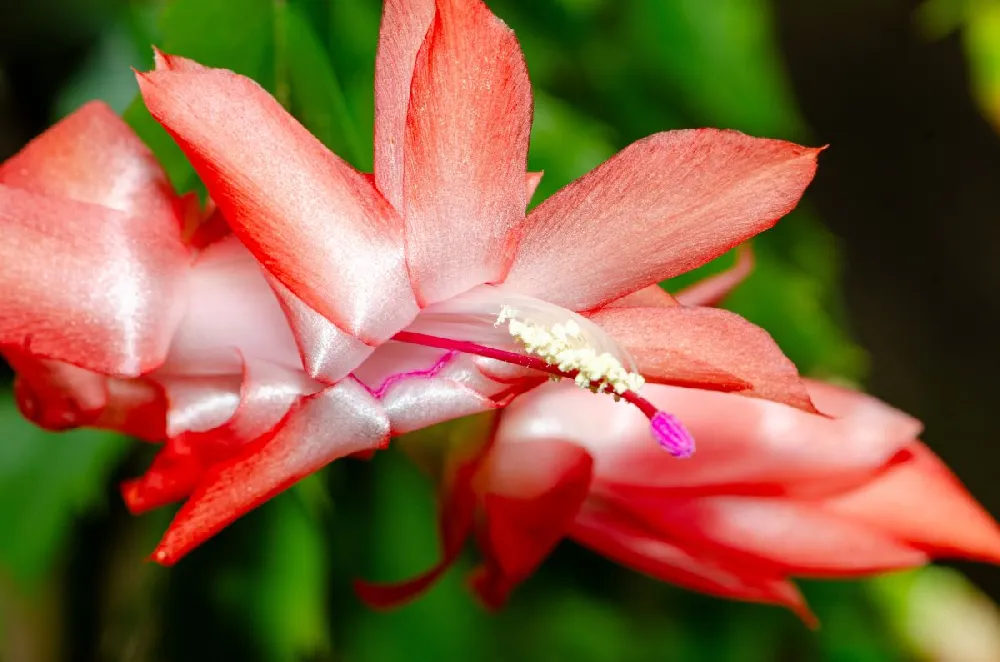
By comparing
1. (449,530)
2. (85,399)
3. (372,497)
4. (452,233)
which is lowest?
(372,497)

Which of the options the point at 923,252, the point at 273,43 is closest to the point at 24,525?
the point at 273,43

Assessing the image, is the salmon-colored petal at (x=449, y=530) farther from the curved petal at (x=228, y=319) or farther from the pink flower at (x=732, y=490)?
the curved petal at (x=228, y=319)

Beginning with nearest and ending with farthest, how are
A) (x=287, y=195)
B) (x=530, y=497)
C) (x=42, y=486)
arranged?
(x=287, y=195) < (x=530, y=497) < (x=42, y=486)

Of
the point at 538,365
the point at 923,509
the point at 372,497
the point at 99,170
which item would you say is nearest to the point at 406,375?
the point at 538,365

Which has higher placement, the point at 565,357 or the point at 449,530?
the point at 565,357

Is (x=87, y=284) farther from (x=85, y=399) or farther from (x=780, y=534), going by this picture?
(x=780, y=534)

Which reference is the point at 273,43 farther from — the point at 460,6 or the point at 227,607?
the point at 227,607

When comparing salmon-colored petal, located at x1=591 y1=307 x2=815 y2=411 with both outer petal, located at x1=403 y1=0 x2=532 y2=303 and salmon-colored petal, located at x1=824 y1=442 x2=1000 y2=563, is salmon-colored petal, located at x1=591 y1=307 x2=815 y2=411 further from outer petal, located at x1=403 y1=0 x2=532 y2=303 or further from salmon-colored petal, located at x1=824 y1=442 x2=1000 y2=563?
salmon-colored petal, located at x1=824 y1=442 x2=1000 y2=563
